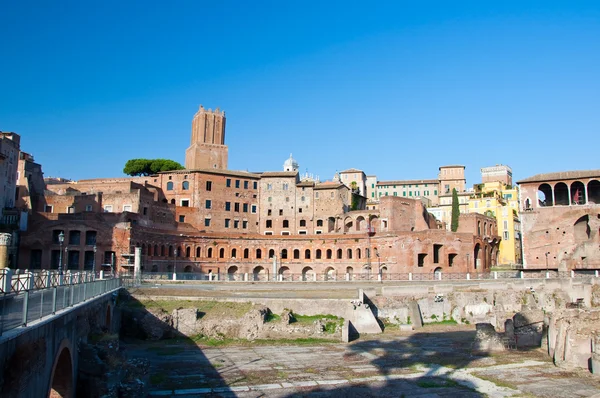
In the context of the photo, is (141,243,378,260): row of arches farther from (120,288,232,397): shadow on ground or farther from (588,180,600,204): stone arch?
(588,180,600,204): stone arch

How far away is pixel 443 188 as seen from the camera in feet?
349

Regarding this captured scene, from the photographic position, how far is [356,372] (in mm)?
25188

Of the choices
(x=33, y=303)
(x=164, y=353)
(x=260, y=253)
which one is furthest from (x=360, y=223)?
(x=33, y=303)

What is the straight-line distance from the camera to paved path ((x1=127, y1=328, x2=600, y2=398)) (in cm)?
2177

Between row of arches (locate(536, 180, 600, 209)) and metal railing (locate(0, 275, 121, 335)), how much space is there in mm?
64005

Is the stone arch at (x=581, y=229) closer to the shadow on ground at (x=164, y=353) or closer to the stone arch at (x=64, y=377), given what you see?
the shadow on ground at (x=164, y=353)

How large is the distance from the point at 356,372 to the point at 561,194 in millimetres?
56817

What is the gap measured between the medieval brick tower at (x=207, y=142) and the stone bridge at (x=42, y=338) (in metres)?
62.6

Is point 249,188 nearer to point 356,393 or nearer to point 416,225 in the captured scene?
point 416,225

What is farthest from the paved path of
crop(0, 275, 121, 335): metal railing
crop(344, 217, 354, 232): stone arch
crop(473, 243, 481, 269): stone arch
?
crop(344, 217, 354, 232): stone arch

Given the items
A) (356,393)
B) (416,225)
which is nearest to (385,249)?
(416,225)

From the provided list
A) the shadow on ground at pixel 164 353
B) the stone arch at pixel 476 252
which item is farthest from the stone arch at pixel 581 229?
the shadow on ground at pixel 164 353

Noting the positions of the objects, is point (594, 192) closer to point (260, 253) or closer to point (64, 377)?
point (260, 253)

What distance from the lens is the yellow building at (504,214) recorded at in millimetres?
78125
